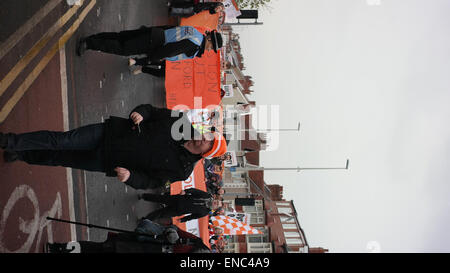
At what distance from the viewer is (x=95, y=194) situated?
7.45 metres

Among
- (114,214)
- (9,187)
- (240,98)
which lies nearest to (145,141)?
(9,187)

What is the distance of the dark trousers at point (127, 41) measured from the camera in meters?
6.64

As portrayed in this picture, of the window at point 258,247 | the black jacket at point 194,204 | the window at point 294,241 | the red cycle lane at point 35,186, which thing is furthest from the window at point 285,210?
the red cycle lane at point 35,186

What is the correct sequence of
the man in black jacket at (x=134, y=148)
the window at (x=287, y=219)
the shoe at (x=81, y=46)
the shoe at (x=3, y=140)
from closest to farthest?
the shoe at (x=3, y=140)
the man in black jacket at (x=134, y=148)
the shoe at (x=81, y=46)
the window at (x=287, y=219)

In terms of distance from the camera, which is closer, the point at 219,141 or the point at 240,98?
the point at 219,141

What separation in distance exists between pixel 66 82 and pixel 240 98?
96.0ft

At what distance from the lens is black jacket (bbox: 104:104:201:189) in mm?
4742

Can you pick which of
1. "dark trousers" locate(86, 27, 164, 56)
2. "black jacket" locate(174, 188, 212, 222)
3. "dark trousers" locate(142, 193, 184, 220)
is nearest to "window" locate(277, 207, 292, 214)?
"black jacket" locate(174, 188, 212, 222)

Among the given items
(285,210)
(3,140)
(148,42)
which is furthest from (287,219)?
(3,140)

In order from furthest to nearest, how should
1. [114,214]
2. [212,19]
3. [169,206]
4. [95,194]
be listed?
[212,19] → [169,206] → [114,214] → [95,194]

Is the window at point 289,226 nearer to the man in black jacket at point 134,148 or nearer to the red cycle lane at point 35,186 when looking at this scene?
the red cycle lane at point 35,186

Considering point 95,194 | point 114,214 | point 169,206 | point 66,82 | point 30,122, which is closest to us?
point 30,122
